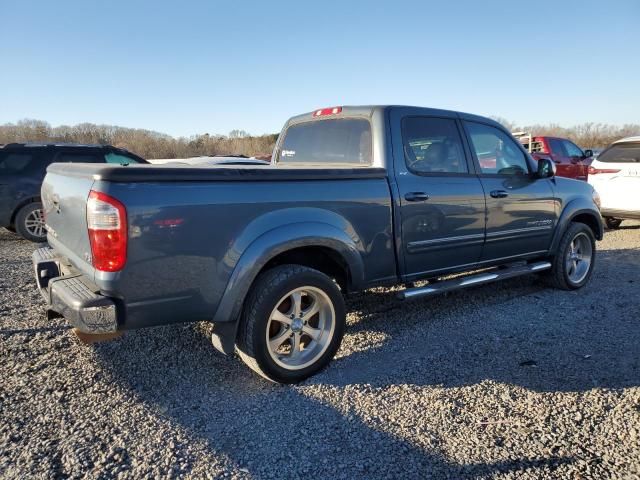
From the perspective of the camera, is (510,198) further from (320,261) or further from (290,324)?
(290,324)

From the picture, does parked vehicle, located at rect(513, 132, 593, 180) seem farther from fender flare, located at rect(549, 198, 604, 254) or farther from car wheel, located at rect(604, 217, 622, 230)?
fender flare, located at rect(549, 198, 604, 254)

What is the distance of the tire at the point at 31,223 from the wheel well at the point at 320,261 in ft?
22.1

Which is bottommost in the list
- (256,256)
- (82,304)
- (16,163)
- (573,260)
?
(573,260)

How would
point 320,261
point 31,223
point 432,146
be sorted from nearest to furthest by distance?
point 320,261
point 432,146
point 31,223

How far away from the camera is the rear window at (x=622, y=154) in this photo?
27.8 feet

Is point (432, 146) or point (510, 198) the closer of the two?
point (432, 146)

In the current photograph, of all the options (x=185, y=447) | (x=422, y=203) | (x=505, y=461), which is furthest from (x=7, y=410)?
(x=422, y=203)

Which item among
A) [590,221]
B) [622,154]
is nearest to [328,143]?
[590,221]

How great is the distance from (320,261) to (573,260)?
3.51 meters

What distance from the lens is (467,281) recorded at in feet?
14.0

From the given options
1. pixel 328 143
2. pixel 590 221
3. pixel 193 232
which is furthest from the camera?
pixel 590 221

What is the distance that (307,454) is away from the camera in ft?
8.28

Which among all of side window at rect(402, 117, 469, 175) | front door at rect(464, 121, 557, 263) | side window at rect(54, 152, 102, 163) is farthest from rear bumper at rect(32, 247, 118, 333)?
side window at rect(54, 152, 102, 163)

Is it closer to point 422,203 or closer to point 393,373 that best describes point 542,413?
point 393,373
